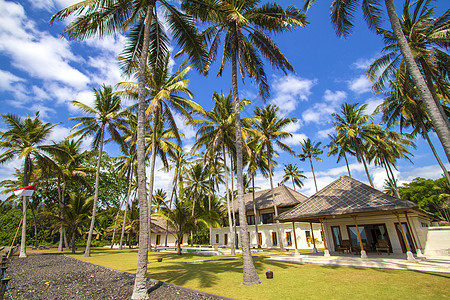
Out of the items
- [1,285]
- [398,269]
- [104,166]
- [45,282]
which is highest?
[104,166]

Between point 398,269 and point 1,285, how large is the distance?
1399 cm


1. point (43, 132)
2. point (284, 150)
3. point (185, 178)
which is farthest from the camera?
point (185, 178)

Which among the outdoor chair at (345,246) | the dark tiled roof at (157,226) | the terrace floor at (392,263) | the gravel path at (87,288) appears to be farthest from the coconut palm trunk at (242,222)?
the dark tiled roof at (157,226)

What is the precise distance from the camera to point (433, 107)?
7.27 m

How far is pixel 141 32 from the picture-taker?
383 inches

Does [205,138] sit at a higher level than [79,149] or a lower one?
lower

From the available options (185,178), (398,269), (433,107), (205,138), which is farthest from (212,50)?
(185,178)

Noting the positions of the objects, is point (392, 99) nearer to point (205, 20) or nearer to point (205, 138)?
point (205, 138)

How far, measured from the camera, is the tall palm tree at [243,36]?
8.80 m

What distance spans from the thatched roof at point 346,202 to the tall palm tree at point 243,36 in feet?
24.1

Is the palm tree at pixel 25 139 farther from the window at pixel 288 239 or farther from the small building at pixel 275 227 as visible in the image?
the window at pixel 288 239

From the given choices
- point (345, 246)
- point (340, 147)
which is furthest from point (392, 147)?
point (345, 246)

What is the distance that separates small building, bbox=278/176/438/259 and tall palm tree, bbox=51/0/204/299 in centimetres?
1109

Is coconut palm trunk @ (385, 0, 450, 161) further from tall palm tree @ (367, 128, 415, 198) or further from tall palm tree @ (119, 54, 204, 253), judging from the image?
tall palm tree @ (367, 128, 415, 198)
